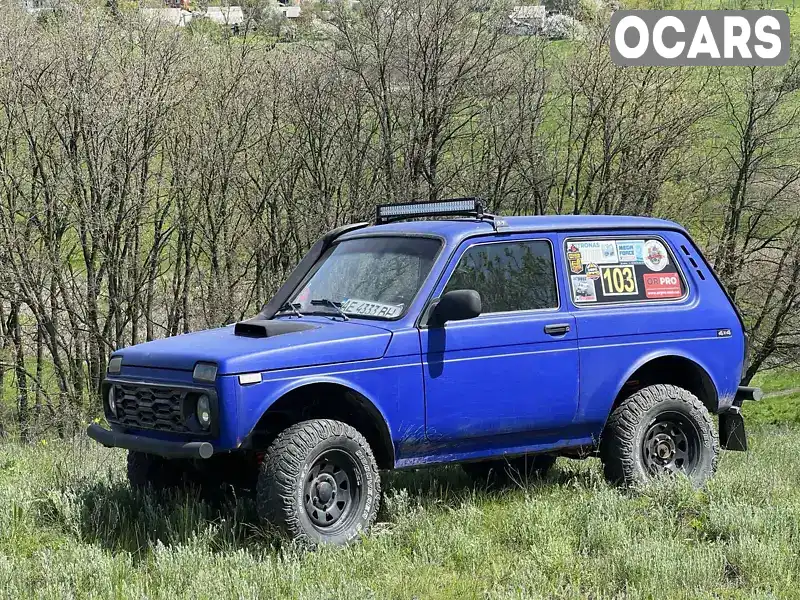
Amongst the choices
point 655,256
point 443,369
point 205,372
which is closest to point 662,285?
point 655,256

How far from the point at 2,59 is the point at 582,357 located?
60.9 feet

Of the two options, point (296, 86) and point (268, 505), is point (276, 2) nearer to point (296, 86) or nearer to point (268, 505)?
point (296, 86)

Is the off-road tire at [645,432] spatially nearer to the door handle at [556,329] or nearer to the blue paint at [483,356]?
the blue paint at [483,356]

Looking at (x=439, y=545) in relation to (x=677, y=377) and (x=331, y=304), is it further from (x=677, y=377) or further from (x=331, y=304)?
(x=677, y=377)

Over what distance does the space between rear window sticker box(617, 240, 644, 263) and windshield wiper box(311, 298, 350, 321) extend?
6.97ft

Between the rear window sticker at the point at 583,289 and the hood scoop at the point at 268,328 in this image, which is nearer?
the hood scoop at the point at 268,328

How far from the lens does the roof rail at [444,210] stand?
22.0 feet

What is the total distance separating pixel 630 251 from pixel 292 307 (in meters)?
2.53

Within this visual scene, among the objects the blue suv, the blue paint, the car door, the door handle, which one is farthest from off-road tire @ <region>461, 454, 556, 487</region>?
the door handle

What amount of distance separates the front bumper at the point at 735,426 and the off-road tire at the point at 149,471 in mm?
4154

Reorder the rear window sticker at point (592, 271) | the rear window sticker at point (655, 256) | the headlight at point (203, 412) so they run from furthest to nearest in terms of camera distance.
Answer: the rear window sticker at point (655, 256) < the rear window sticker at point (592, 271) < the headlight at point (203, 412)

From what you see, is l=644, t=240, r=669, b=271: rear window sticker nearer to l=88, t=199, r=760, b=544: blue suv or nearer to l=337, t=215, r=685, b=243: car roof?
l=88, t=199, r=760, b=544: blue suv

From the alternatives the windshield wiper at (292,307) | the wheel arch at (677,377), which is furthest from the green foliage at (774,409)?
the windshield wiper at (292,307)

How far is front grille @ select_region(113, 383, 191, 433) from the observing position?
5602 mm
